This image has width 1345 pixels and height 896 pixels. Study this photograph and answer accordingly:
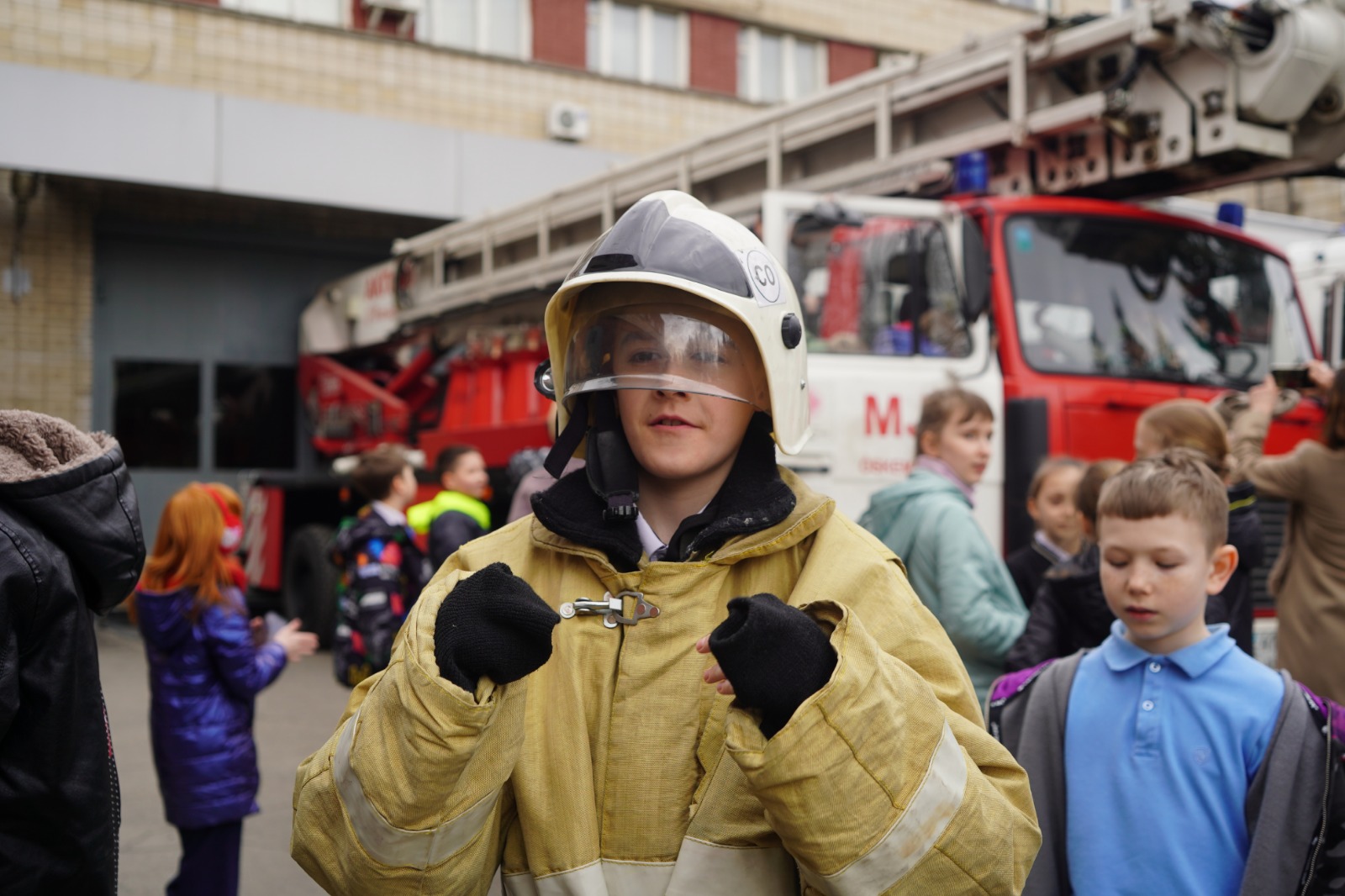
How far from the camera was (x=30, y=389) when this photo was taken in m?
13.5

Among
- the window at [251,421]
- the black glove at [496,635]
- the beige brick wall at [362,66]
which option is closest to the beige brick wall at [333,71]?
the beige brick wall at [362,66]

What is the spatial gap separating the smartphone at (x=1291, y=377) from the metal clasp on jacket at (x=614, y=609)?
3.50m

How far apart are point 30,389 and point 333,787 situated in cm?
1346

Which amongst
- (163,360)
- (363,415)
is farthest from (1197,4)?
(163,360)

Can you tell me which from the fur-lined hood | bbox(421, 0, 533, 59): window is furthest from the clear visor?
bbox(421, 0, 533, 59): window

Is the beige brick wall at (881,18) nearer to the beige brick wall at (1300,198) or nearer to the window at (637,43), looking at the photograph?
the window at (637,43)

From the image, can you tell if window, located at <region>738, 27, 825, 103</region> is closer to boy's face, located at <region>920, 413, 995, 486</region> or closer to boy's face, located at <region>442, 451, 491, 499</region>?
boy's face, located at <region>442, 451, 491, 499</region>

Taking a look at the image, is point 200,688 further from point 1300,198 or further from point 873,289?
point 1300,198

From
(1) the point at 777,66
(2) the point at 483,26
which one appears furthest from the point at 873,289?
(1) the point at 777,66

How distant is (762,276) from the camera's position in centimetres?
184

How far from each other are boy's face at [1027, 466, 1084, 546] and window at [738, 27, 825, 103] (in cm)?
1395

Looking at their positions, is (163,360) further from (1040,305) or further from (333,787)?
(333,787)

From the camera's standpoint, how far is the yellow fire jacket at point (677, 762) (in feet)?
4.61

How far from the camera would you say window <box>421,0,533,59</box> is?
15.4m
